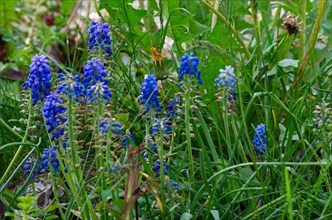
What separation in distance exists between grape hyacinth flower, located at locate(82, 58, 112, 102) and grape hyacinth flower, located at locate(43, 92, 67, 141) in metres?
0.09

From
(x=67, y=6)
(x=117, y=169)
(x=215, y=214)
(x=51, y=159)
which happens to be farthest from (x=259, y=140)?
(x=67, y=6)

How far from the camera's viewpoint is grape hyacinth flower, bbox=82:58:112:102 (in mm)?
1819

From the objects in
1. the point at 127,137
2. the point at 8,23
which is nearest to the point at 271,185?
the point at 127,137

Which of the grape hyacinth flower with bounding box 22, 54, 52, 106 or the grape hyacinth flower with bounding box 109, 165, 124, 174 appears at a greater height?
the grape hyacinth flower with bounding box 22, 54, 52, 106

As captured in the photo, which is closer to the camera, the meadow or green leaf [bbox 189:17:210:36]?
the meadow

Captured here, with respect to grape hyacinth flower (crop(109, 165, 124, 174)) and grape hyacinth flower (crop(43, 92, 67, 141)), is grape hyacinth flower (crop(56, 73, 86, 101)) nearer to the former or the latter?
grape hyacinth flower (crop(43, 92, 67, 141))

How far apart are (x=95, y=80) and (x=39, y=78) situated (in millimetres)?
179

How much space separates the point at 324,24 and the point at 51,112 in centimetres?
138

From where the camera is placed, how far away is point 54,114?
1.94m

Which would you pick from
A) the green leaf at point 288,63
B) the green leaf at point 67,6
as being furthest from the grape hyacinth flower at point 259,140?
the green leaf at point 67,6

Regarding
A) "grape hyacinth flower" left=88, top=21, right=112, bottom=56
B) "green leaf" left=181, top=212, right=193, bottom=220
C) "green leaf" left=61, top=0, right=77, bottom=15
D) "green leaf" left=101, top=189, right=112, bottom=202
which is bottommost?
"green leaf" left=181, top=212, right=193, bottom=220

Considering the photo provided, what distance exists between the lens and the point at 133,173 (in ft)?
5.74

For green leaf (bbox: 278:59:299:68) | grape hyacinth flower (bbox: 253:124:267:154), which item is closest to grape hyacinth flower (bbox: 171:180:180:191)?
grape hyacinth flower (bbox: 253:124:267:154)

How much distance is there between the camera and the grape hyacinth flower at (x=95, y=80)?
182cm
